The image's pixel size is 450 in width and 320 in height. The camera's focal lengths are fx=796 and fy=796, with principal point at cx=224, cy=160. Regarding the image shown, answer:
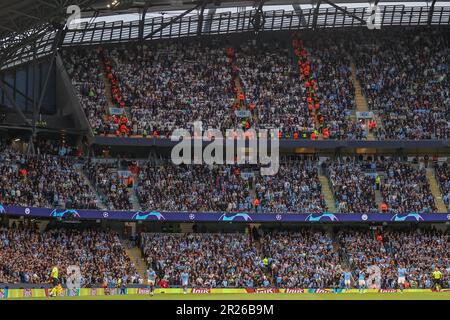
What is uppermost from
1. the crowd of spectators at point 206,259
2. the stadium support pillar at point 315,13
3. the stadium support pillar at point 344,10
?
the stadium support pillar at point 315,13

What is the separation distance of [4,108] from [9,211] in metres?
14.4

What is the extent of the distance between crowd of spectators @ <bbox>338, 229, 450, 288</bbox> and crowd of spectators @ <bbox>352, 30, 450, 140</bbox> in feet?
30.2

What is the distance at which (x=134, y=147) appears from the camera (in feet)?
206

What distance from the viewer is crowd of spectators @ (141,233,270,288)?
50.3 meters

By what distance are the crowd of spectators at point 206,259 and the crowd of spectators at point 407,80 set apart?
54.3ft

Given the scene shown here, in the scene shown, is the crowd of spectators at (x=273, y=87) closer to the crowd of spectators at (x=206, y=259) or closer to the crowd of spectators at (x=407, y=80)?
the crowd of spectators at (x=407, y=80)

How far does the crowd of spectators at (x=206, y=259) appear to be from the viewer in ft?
165

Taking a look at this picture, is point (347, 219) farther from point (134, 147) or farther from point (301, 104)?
point (134, 147)

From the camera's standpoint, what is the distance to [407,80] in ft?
226

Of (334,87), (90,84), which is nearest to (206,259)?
(90,84)

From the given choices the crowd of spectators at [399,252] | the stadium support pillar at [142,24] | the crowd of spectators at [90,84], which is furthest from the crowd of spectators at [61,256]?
the stadium support pillar at [142,24]

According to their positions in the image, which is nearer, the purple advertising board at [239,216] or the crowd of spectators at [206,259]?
the crowd of spectators at [206,259]

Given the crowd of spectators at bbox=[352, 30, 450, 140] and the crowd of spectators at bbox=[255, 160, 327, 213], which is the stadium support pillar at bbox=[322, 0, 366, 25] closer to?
the crowd of spectators at bbox=[352, 30, 450, 140]
